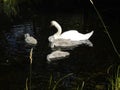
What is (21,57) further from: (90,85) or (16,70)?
(90,85)

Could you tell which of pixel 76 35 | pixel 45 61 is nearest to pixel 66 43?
pixel 76 35

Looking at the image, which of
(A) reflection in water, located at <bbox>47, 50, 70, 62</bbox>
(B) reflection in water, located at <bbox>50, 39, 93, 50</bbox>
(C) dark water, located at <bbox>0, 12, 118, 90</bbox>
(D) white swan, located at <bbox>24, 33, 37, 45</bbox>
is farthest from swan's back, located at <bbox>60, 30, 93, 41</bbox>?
(A) reflection in water, located at <bbox>47, 50, 70, 62</bbox>

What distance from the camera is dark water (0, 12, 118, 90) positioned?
801 cm

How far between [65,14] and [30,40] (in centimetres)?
445

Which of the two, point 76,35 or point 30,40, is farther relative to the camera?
point 76,35

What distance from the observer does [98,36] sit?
485 inches

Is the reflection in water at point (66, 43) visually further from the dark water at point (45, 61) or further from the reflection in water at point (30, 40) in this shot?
the reflection in water at point (30, 40)

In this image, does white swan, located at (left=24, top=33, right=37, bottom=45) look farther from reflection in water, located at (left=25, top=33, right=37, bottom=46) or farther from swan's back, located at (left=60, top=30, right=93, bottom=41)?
swan's back, located at (left=60, top=30, right=93, bottom=41)

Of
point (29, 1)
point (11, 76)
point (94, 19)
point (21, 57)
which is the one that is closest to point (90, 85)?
point (11, 76)

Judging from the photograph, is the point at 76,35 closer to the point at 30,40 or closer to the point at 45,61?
the point at 30,40

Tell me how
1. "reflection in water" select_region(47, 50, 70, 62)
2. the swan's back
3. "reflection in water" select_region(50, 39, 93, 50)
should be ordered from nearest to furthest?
"reflection in water" select_region(47, 50, 70, 62) < "reflection in water" select_region(50, 39, 93, 50) < the swan's back

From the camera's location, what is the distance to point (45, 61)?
386 inches

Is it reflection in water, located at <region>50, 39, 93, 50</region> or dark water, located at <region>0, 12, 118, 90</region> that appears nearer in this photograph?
dark water, located at <region>0, 12, 118, 90</region>

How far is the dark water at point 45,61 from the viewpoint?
8.01 m
